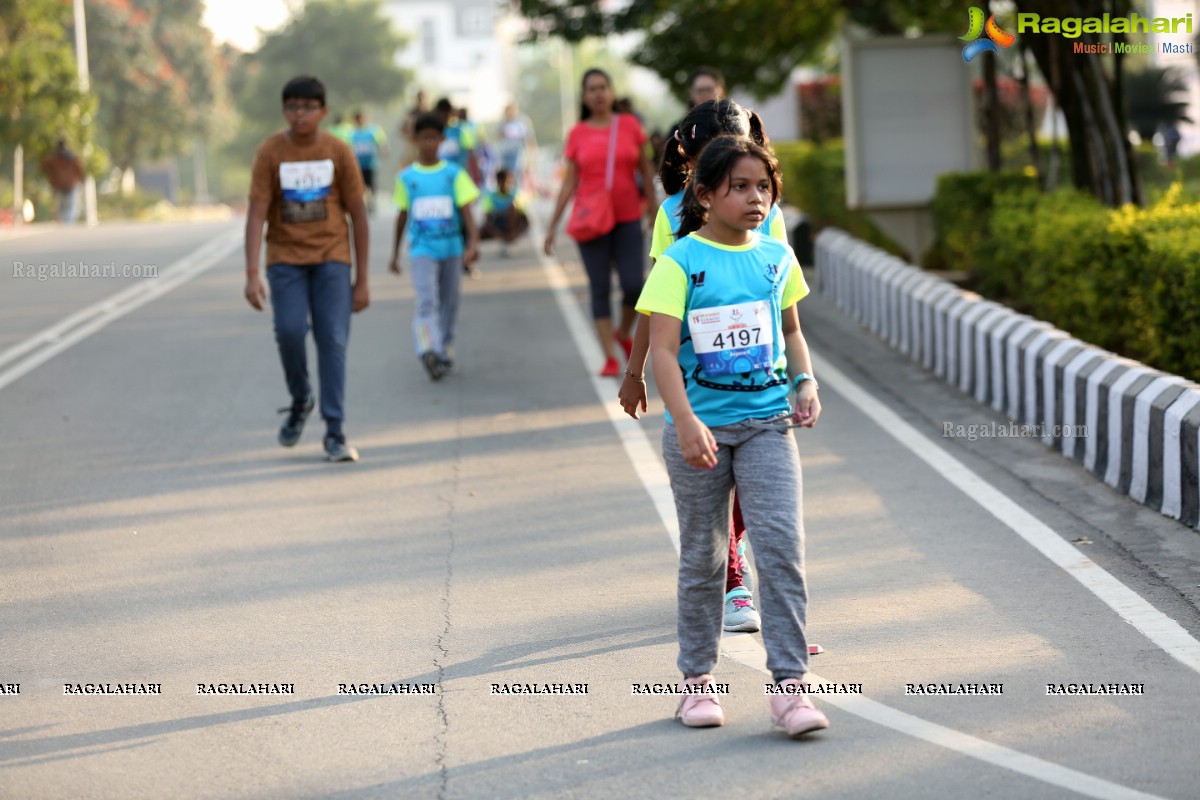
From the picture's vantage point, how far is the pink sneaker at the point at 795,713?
16.1 ft

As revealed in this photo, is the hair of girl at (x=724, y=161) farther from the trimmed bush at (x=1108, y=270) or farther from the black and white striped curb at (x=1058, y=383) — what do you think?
the trimmed bush at (x=1108, y=270)

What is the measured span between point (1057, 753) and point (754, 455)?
1144 millimetres

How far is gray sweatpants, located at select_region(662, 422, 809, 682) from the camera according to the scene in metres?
4.98

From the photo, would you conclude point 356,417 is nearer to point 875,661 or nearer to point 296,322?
point 296,322

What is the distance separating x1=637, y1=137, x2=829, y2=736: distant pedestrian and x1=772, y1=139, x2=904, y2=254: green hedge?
1512 cm

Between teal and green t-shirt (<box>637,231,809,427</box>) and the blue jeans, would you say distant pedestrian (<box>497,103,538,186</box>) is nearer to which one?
the blue jeans

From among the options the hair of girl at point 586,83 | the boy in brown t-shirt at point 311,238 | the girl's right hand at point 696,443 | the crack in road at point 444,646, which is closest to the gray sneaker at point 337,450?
the boy in brown t-shirt at point 311,238

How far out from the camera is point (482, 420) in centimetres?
1077

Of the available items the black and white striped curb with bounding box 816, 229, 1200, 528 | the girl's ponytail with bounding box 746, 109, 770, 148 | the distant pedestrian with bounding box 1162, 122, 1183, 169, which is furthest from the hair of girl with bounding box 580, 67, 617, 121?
the distant pedestrian with bounding box 1162, 122, 1183, 169

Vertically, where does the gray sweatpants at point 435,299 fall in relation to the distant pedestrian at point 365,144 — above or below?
below

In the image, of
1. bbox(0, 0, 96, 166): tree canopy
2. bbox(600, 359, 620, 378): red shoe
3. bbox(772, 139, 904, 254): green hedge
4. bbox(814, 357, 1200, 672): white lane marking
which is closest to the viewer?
bbox(814, 357, 1200, 672): white lane marking

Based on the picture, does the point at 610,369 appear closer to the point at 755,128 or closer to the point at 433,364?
the point at 433,364

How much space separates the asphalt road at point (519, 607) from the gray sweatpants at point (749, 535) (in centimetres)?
25

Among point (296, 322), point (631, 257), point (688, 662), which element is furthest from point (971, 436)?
point (688, 662)
